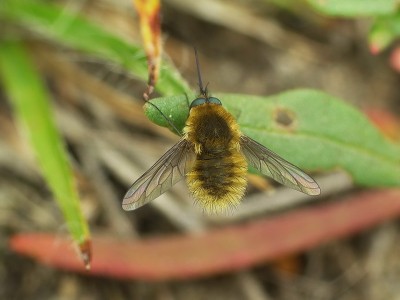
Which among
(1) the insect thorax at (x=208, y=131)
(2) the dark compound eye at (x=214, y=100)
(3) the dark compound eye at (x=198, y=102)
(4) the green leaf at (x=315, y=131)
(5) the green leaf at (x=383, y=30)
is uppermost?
(5) the green leaf at (x=383, y=30)

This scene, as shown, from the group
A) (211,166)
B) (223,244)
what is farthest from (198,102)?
(223,244)

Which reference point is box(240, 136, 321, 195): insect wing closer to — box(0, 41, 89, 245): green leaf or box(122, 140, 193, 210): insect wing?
box(122, 140, 193, 210): insect wing

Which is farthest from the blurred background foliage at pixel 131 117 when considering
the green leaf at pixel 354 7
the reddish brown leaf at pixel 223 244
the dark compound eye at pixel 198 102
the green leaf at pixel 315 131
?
the dark compound eye at pixel 198 102

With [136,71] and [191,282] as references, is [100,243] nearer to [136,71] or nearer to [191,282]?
[191,282]

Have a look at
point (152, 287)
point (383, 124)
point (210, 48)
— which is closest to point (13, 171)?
point (152, 287)

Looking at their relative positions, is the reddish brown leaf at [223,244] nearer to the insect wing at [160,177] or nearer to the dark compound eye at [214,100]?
the insect wing at [160,177]
